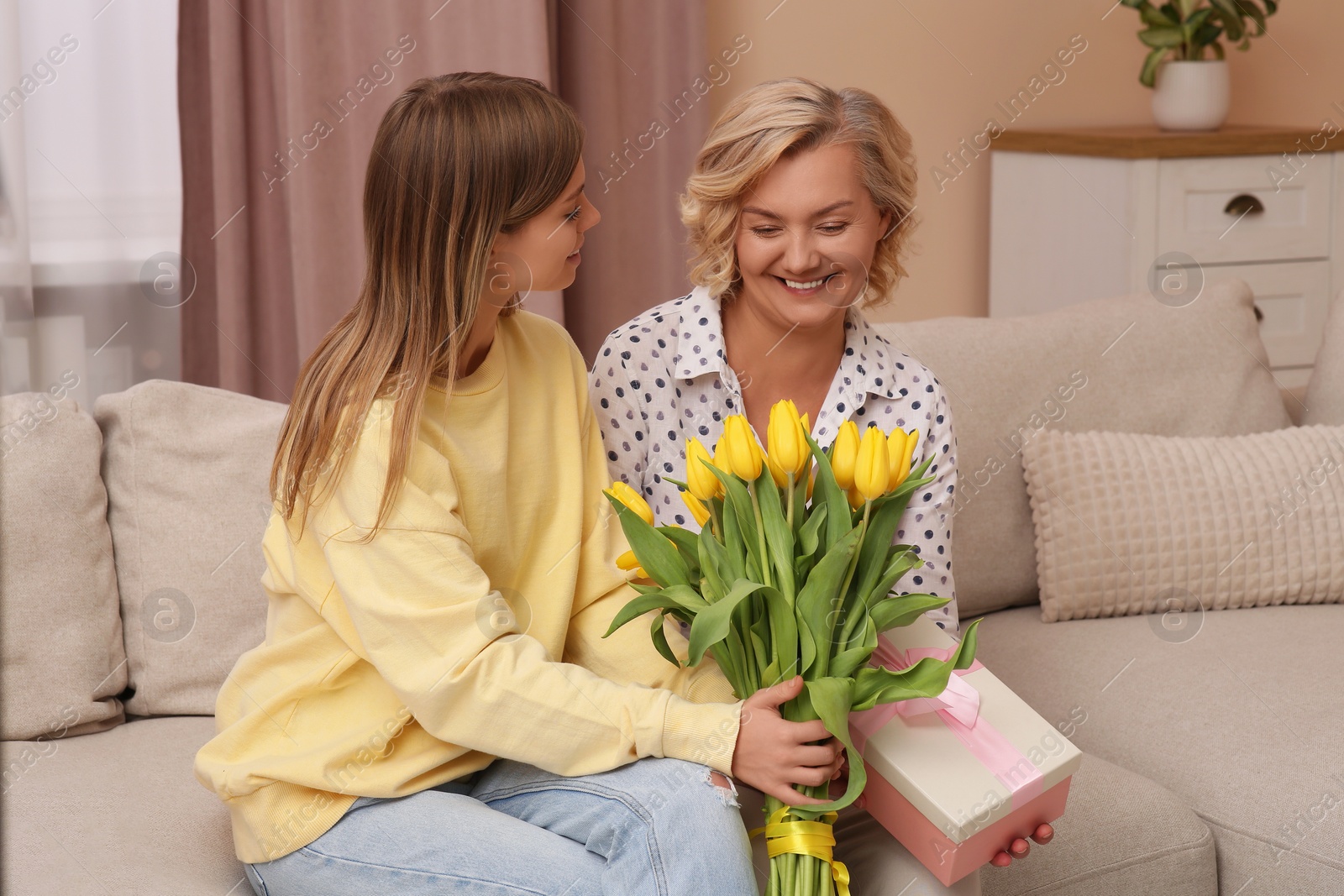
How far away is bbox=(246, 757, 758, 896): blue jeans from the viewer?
988 millimetres

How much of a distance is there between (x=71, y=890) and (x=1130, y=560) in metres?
1.43

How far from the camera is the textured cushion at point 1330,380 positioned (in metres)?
2.06

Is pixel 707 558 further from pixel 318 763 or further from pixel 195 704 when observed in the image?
pixel 195 704

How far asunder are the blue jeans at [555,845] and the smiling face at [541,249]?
1.48ft

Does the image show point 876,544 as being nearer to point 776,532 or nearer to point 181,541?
point 776,532

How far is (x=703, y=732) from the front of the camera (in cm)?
102

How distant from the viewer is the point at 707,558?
1020 mm

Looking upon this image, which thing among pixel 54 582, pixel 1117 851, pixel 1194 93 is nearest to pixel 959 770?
pixel 1117 851

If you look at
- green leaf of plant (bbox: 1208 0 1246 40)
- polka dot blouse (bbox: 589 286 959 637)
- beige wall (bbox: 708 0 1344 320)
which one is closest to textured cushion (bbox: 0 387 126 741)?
polka dot blouse (bbox: 589 286 959 637)

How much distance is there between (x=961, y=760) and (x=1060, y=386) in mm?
1027

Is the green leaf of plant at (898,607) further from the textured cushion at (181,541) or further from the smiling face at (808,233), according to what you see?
the textured cushion at (181,541)

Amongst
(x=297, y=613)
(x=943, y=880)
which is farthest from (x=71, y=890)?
(x=943, y=880)

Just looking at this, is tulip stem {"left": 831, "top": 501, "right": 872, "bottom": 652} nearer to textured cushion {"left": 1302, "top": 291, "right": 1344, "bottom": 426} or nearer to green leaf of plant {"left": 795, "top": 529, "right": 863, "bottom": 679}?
green leaf of plant {"left": 795, "top": 529, "right": 863, "bottom": 679}

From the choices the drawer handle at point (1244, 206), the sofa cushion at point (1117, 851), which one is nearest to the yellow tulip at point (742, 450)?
the sofa cushion at point (1117, 851)
